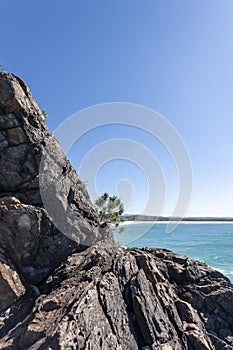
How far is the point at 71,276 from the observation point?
332 inches

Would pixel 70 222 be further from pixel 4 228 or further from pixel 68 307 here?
pixel 68 307

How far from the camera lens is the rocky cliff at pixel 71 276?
6453mm

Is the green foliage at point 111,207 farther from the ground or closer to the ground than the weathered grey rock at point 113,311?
farther from the ground

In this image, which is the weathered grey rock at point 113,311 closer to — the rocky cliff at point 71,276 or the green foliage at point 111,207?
the rocky cliff at point 71,276

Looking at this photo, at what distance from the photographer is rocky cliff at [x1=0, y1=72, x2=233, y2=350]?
645 centimetres

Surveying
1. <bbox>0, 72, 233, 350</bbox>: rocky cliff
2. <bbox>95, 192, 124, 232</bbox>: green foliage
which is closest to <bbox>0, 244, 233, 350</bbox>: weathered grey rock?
<bbox>0, 72, 233, 350</bbox>: rocky cliff

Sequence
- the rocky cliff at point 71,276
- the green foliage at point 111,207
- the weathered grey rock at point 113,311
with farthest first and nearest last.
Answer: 1. the green foliage at point 111,207
2. the rocky cliff at point 71,276
3. the weathered grey rock at point 113,311

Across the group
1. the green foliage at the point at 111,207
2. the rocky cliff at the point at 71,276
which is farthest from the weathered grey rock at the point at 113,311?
the green foliage at the point at 111,207

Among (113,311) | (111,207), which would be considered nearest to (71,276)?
A: (113,311)

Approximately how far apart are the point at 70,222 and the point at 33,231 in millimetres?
1905

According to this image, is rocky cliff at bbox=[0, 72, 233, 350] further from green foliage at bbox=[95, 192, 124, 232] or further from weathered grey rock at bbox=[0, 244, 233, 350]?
green foliage at bbox=[95, 192, 124, 232]

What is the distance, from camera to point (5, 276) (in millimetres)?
8289

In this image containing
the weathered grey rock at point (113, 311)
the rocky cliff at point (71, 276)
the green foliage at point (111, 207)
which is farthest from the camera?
the green foliage at point (111, 207)

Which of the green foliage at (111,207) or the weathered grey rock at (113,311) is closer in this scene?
the weathered grey rock at (113,311)
